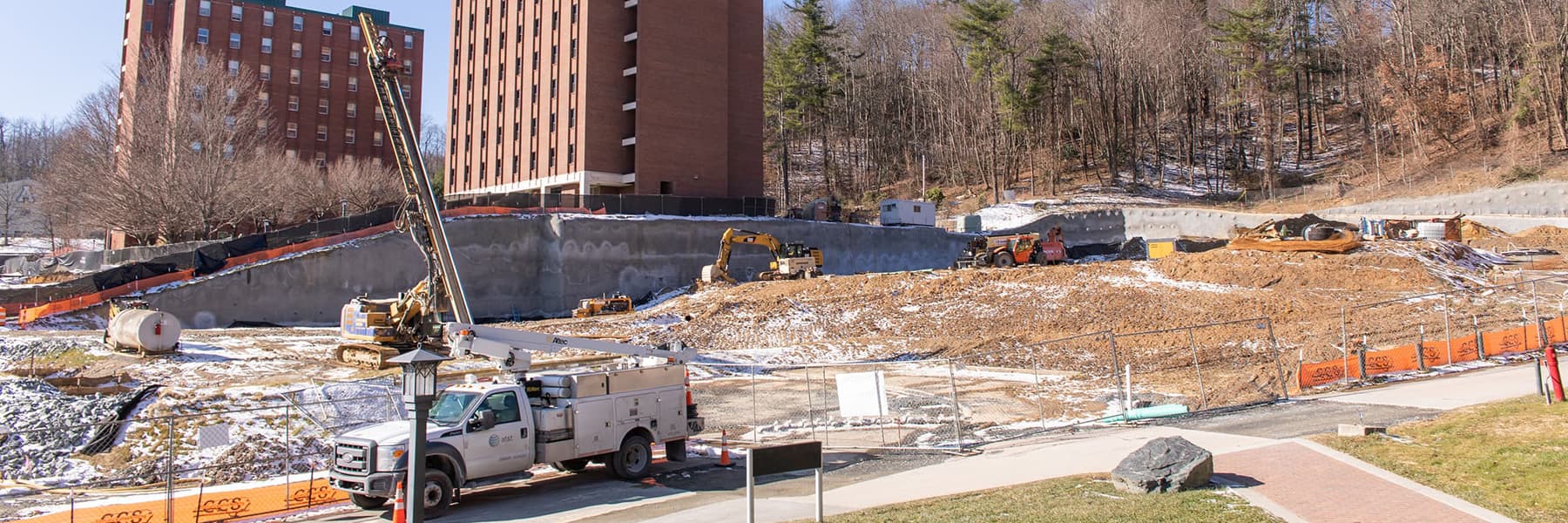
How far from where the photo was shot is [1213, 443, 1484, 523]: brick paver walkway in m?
10.9

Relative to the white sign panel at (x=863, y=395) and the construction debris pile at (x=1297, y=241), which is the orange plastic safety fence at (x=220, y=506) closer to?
→ the white sign panel at (x=863, y=395)

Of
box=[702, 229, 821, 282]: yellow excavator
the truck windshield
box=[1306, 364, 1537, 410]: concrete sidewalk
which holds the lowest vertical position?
box=[1306, 364, 1537, 410]: concrete sidewalk

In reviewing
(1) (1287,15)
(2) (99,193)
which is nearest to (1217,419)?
(2) (99,193)

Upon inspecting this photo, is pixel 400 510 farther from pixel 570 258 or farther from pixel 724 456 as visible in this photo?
pixel 570 258

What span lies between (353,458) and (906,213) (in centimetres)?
5244

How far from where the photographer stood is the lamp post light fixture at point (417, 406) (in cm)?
969

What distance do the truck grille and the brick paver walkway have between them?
12.0m

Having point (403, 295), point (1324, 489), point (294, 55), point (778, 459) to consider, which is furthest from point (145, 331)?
point (294, 55)

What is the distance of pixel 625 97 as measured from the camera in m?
65.0

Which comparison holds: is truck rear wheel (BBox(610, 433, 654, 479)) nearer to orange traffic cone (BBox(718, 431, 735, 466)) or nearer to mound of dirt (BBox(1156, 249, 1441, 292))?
orange traffic cone (BBox(718, 431, 735, 466))

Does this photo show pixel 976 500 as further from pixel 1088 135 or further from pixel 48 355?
pixel 1088 135

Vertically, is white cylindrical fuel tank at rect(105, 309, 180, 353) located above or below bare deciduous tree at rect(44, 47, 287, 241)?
below

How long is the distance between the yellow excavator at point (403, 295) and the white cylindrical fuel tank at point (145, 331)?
4547 millimetres

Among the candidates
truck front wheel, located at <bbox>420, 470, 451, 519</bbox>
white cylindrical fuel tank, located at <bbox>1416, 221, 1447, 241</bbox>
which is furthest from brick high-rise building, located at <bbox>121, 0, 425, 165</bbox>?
truck front wheel, located at <bbox>420, 470, 451, 519</bbox>
